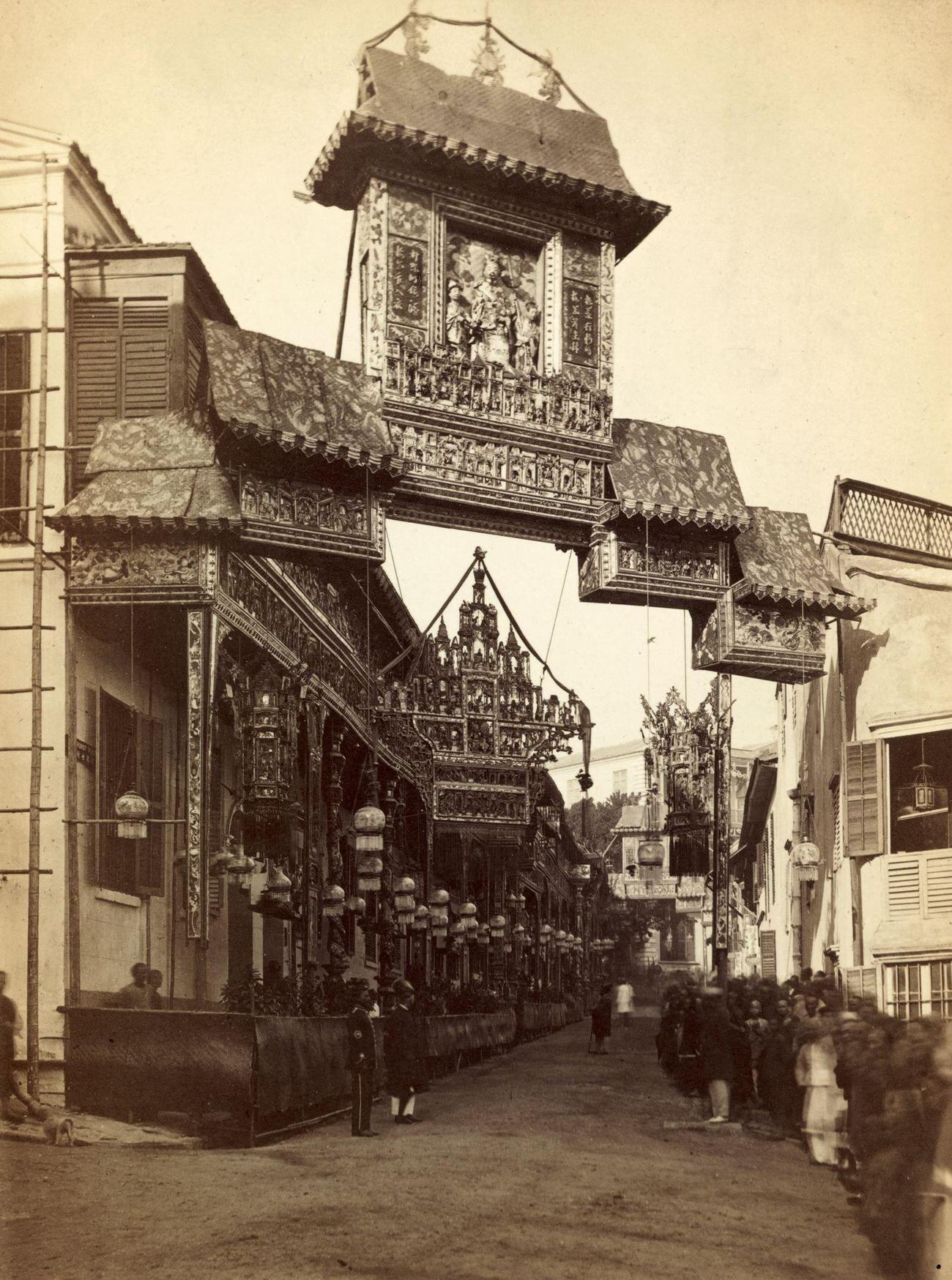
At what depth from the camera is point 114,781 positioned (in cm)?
1636

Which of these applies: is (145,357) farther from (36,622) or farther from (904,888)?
(904,888)

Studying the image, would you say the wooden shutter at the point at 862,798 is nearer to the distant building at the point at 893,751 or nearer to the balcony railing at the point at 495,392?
the distant building at the point at 893,751

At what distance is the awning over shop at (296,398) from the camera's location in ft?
45.7

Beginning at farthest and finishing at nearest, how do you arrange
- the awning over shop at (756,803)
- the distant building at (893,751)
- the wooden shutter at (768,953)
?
the wooden shutter at (768,953) → the awning over shop at (756,803) → the distant building at (893,751)

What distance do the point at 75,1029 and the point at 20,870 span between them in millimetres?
1538

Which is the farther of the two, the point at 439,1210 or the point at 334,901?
the point at 334,901

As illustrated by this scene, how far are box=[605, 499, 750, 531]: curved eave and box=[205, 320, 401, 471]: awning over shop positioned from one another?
2306 millimetres

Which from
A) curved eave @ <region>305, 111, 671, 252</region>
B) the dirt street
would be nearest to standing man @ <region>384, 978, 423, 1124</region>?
the dirt street

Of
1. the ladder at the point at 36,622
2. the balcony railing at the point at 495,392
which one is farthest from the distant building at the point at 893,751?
the ladder at the point at 36,622

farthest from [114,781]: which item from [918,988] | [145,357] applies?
[918,988]

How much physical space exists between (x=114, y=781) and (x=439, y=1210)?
6.88 metres

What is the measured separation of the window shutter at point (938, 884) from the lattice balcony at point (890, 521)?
12.4 ft

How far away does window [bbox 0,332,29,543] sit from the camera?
15664 millimetres

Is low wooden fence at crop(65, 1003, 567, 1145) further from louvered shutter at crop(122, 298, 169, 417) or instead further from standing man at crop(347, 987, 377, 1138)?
louvered shutter at crop(122, 298, 169, 417)
